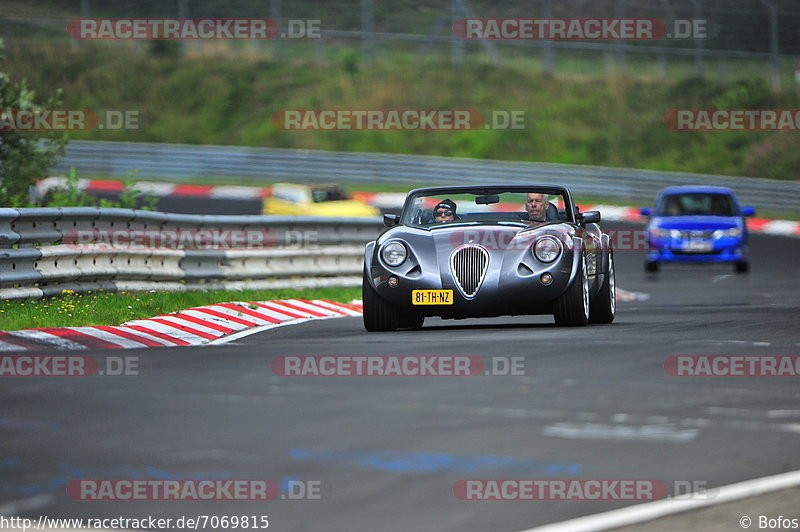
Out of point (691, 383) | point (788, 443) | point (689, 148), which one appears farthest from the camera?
point (689, 148)

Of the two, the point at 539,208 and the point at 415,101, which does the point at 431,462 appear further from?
the point at 415,101

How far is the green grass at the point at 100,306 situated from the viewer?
39.9 ft

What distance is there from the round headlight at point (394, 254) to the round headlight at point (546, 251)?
3.62 ft

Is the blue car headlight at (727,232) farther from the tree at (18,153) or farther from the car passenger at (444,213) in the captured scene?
the car passenger at (444,213)

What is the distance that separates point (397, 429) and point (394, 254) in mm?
5228

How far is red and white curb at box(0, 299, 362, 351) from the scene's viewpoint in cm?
1100

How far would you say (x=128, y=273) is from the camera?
14.9 meters

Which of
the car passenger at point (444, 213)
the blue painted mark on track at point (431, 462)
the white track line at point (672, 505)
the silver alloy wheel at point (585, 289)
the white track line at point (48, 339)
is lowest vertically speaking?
the white track line at point (672, 505)

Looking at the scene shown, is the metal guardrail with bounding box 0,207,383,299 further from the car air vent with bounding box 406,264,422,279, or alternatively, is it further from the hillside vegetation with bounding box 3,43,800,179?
the hillside vegetation with bounding box 3,43,800,179

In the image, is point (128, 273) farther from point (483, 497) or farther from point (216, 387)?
point (483, 497)

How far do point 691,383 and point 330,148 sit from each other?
3649cm

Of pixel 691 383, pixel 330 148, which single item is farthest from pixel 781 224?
pixel 691 383

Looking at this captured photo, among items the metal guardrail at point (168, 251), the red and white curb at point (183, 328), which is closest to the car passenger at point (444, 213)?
the red and white curb at point (183, 328)

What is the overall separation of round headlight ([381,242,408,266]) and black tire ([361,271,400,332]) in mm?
301
